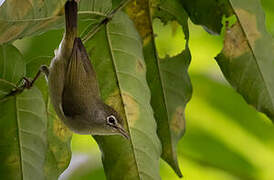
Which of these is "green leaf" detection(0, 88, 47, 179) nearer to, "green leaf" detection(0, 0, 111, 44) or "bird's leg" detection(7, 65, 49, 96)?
"bird's leg" detection(7, 65, 49, 96)

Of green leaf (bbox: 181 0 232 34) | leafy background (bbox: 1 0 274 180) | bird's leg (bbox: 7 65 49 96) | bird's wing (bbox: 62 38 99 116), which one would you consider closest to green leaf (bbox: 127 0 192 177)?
green leaf (bbox: 181 0 232 34)

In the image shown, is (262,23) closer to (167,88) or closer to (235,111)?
(167,88)

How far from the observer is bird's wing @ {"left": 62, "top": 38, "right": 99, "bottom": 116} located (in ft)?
4.88

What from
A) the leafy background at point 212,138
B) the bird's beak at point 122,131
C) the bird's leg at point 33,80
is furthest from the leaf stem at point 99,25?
the leafy background at point 212,138

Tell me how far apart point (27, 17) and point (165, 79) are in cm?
52

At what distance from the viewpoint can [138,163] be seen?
Answer: 5.09 feet

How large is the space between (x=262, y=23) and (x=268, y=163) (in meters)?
1.36

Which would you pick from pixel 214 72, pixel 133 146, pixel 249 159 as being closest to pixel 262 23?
pixel 133 146

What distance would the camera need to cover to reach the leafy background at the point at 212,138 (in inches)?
106

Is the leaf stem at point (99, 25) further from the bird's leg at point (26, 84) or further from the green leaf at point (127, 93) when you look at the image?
the bird's leg at point (26, 84)

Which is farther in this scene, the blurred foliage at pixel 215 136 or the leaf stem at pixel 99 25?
the blurred foliage at pixel 215 136

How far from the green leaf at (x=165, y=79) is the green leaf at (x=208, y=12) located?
0.05 metres

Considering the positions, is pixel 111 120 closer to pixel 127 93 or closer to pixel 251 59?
pixel 127 93

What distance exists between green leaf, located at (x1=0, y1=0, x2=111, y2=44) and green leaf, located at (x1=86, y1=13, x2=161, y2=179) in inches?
7.8
